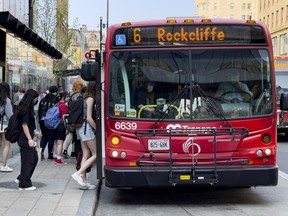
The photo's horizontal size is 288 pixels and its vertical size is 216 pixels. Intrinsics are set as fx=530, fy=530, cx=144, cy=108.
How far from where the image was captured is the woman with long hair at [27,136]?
8.29 metres

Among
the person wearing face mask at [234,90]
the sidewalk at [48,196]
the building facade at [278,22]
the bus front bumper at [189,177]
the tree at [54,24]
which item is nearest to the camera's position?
the sidewalk at [48,196]

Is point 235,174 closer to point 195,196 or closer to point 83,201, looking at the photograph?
point 195,196

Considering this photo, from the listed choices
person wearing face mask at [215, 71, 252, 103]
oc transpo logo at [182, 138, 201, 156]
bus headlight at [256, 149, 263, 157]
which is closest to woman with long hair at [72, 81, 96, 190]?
oc transpo logo at [182, 138, 201, 156]

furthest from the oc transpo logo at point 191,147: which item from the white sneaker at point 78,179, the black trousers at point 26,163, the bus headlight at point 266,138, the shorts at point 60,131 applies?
the shorts at point 60,131

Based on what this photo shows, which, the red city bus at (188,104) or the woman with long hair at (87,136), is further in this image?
the woman with long hair at (87,136)

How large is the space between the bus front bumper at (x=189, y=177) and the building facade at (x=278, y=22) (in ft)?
178

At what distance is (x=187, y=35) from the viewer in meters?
7.85

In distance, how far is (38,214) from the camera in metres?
6.97

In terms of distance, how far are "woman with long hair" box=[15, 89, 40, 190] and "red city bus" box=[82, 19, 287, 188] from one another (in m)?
1.14

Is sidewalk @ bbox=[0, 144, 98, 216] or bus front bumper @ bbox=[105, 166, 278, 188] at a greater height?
bus front bumper @ bbox=[105, 166, 278, 188]

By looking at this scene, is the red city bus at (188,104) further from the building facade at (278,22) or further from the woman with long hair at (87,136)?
the building facade at (278,22)

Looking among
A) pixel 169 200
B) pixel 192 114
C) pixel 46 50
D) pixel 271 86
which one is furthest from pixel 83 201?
pixel 46 50

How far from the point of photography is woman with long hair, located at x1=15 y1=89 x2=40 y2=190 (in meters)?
8.29

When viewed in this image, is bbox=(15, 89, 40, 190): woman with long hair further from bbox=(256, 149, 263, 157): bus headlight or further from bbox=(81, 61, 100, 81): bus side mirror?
bbox=(256, 149, 263, 157): bus headlight
